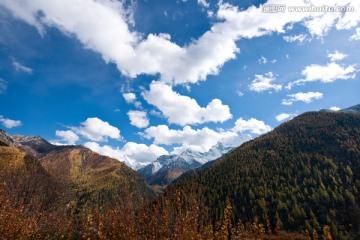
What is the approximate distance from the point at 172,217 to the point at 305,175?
13572 cm

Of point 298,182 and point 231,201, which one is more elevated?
point 298,182

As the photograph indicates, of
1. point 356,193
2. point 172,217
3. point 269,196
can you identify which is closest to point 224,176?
point 269,196

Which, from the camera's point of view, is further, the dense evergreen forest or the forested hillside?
the forested hillside

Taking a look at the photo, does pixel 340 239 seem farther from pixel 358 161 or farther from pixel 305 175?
pixel 358 161

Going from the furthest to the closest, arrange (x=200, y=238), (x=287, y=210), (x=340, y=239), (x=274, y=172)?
1. (x=274, y=172)
2. (x=287, y=210)
3. (x=340, y=239)
4. (x=200, y=238)

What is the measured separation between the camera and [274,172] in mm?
138375

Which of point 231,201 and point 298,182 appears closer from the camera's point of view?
point 231,201

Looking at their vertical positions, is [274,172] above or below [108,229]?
above

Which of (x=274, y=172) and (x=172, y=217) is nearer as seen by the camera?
(x=172, y=217)

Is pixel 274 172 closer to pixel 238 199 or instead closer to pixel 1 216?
pixel 238 199

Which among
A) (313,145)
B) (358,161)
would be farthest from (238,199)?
(313,145)

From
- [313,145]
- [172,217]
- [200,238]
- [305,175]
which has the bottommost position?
[200,238]

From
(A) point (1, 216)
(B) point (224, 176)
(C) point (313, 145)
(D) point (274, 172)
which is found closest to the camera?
(A) point (1, 216)

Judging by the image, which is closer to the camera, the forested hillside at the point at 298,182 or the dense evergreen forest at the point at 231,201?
the dense evergreen forest at the point at 231,201
